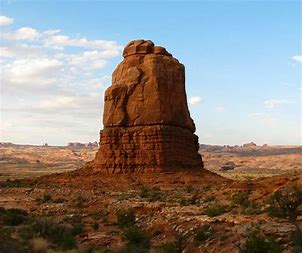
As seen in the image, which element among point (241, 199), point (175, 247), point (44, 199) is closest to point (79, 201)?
point (44, 199)

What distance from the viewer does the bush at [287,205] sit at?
17.3 m

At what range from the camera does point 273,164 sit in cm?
13200

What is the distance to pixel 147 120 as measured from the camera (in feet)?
130

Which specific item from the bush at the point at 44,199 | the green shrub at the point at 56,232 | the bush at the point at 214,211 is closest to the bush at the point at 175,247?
the green shrub at the point at 56,232

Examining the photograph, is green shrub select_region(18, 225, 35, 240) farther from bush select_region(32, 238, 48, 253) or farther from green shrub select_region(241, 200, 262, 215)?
green shrub select_region(241, 200, 262, 215)

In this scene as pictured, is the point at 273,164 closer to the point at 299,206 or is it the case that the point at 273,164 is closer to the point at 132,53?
the point at 132,53

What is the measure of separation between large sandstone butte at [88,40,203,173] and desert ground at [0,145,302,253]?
146 centimetres

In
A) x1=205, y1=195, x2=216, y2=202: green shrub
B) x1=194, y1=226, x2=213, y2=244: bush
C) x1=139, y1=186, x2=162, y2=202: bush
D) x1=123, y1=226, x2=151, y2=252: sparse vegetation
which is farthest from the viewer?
x1=139, y1=186, x2=162, y2=202: bush

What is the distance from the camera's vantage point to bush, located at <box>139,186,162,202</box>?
28.3m

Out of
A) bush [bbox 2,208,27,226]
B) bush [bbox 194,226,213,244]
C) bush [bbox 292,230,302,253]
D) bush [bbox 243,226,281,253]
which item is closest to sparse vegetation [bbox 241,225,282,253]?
bush [bbox 243,226,281,253]

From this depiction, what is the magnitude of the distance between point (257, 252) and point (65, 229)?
923 cm

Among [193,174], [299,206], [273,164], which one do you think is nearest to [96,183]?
[193,174]

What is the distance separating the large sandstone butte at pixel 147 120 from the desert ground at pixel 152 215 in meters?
1.46

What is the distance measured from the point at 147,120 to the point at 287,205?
22.7m
